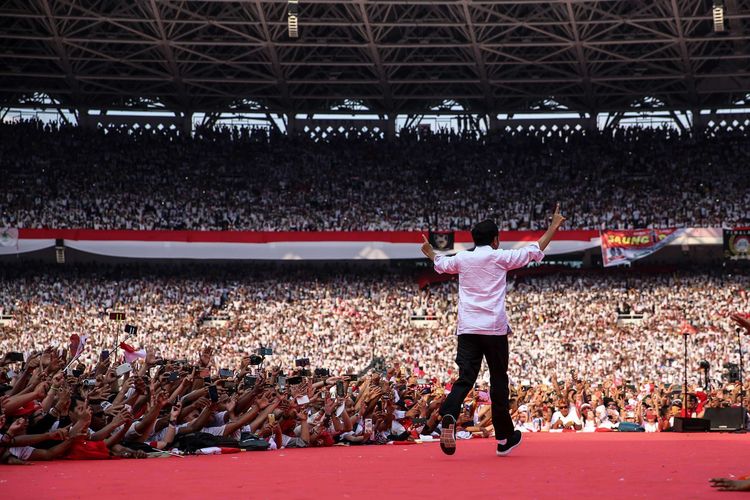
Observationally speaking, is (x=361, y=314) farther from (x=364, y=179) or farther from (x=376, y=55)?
(x=376, y=55)

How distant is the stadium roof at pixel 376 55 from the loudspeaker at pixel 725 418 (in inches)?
776

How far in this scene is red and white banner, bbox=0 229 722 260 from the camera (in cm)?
4403

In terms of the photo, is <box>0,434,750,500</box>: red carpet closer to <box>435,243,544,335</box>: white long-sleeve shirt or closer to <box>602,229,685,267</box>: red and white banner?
<box>435,243,544,335</box>: white long-sleeve shirt

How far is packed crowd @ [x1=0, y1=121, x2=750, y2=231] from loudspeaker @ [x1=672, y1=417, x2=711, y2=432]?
78.8 feet

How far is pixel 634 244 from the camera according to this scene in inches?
1708

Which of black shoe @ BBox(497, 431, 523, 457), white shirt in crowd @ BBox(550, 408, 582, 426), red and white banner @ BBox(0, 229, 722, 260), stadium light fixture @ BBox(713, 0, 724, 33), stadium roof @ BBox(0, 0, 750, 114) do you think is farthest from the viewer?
red and white banner @ BBox(0, 229, 722, 260)

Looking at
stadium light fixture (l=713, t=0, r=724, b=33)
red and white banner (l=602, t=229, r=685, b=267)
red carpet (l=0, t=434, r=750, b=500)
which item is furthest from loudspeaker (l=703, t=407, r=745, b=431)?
red and white banner (l=602, t=229, r=685, b=267)

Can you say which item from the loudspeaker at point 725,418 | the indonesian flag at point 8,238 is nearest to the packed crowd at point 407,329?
the indonesian flag at point 8,238

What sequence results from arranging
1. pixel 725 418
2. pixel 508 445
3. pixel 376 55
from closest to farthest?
pixel 508 445
pixel 725 418
pixel 376 55

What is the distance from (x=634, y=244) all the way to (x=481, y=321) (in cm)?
3558

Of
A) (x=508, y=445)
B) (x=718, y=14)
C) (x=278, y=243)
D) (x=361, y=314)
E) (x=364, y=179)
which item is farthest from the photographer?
(x=364, y=179)

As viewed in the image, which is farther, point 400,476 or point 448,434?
point 448,434

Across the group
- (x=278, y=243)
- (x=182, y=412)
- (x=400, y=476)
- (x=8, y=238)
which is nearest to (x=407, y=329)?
(x=278, y=243)

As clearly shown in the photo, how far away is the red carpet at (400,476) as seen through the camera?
21.2 feet
